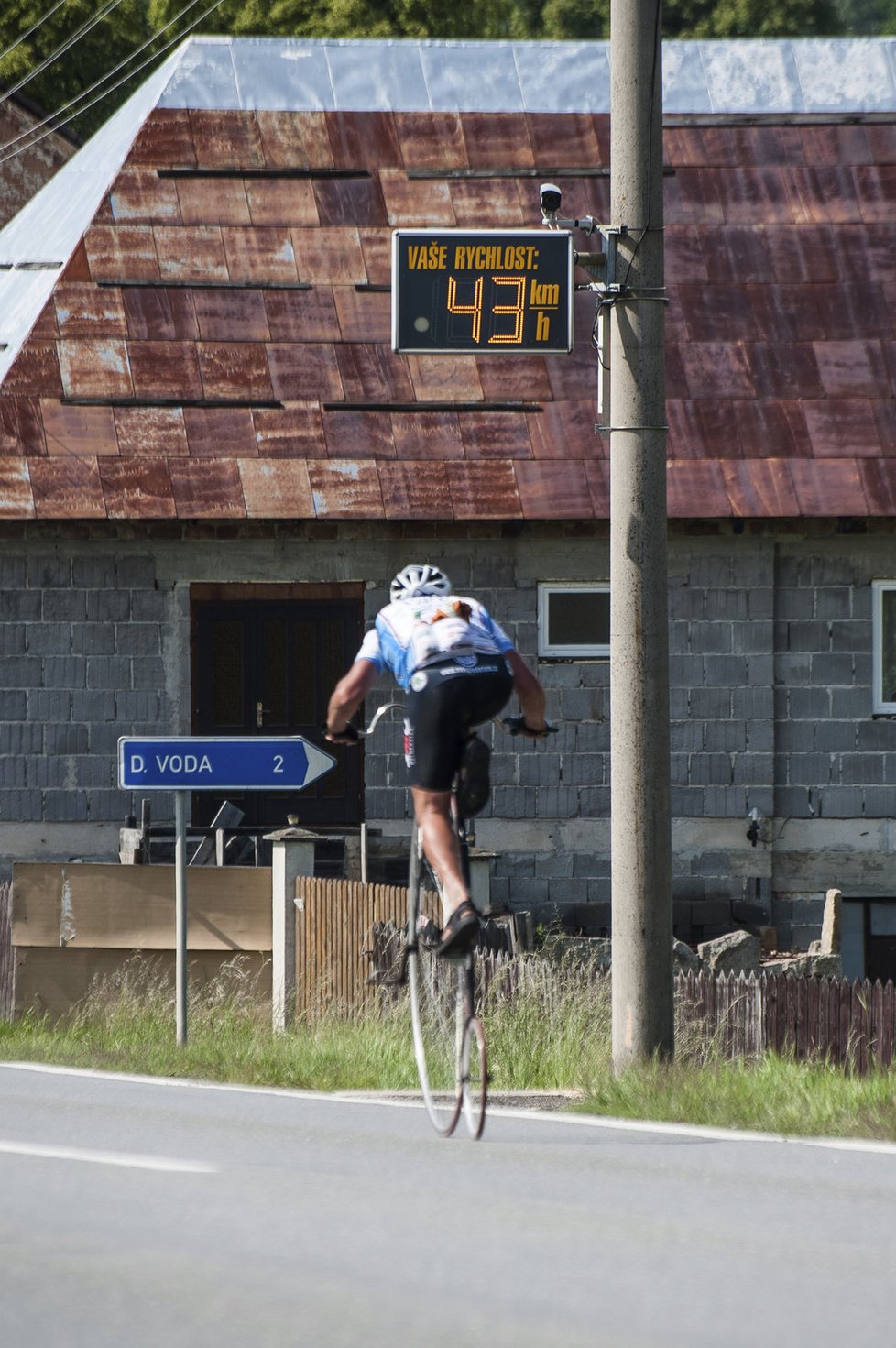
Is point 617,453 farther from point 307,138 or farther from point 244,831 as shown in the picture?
point 307,138

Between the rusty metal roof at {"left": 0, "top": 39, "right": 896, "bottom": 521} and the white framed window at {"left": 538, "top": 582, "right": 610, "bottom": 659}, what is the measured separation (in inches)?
29.9

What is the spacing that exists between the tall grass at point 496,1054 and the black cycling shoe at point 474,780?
1942 millimetres

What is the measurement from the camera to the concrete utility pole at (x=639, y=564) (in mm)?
9859

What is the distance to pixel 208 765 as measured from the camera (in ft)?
38.3

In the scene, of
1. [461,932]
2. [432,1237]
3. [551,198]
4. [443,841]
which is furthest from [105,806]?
[432,1237]

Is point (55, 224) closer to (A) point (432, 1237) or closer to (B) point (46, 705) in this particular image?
(B) point (46, 705)

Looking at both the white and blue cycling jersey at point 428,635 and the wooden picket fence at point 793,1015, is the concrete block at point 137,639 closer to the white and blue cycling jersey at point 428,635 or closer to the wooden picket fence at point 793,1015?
the wooden picket fence at point 793,1015

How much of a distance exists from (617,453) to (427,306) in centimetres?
127

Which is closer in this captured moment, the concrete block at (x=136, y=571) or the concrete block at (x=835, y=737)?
the concrete block at (x=136, y=571)

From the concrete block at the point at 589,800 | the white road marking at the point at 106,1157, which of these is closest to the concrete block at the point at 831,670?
the concrete block at the point at 589,800

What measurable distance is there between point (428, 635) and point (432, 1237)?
253 cm

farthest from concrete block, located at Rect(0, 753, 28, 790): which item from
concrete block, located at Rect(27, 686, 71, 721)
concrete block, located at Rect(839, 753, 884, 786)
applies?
concrete block, located at Rect(839, 753, 884, 786)

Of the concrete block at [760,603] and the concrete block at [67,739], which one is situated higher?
the concrete block at [760,603]

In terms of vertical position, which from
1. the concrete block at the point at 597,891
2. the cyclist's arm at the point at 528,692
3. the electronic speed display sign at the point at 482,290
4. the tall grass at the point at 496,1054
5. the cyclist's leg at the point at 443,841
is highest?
the electronic speed display sign at the point at 482,290
